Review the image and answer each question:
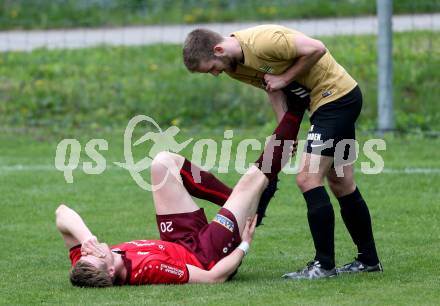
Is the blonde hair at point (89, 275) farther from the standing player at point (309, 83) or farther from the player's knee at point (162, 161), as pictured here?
the standing player at point (309, 83)

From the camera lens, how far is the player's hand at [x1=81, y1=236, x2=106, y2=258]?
22.8 feet

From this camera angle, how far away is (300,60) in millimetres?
7102

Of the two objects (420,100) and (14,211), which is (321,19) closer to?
(420,100)

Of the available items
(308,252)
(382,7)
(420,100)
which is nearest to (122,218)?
(308,252)

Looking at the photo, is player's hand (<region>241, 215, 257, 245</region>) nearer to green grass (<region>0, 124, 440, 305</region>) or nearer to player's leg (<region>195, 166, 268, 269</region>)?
player's leg (<region>195, 166, 268, 269</region>)

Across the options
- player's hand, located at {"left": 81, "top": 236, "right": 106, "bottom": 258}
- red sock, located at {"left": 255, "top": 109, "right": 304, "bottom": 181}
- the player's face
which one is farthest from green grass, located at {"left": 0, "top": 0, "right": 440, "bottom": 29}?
player's hand, located at {"left": 81, "top": 236, "right": 106, "bottom": 258}

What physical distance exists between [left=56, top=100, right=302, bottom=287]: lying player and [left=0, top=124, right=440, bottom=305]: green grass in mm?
139

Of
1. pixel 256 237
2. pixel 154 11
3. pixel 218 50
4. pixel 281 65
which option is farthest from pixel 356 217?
pixel 154 11

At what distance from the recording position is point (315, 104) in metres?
7.28

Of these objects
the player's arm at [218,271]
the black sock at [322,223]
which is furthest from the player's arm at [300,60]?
the player's arm at [218,271]

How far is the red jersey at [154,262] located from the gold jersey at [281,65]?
4.10ft

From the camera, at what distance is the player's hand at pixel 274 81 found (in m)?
7.15

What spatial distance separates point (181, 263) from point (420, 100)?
850cm

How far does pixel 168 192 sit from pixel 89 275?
851 mm
